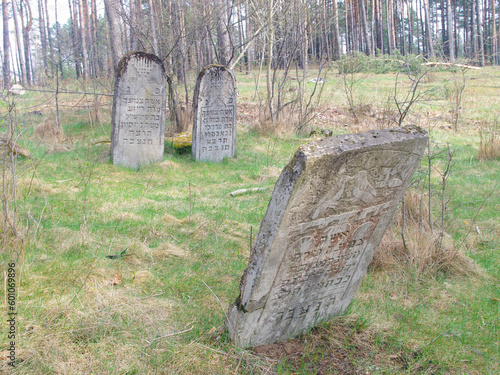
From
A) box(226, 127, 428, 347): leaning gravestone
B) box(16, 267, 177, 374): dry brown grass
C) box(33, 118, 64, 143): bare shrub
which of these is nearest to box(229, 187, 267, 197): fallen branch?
box(16, 267, 177, 374): dry brown grass

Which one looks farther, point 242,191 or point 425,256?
point 242,191

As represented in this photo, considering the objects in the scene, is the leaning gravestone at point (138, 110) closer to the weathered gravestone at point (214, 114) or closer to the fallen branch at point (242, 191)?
the weathered gravestone at point (214, 114)

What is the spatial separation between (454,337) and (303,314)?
1.13m

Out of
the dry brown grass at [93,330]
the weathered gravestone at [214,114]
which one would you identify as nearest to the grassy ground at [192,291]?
the dry brown grass at [93,330]

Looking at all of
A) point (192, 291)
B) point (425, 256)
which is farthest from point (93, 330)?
point (425, 256)

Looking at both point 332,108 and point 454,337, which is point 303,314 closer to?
point 454,337

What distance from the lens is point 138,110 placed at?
749 centimetres

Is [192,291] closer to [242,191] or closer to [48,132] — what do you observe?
[242,191]

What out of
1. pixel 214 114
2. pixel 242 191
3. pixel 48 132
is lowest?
pixel 242 191

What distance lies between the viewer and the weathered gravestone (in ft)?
26.5

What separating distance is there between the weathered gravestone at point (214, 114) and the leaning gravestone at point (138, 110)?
2.50 ft

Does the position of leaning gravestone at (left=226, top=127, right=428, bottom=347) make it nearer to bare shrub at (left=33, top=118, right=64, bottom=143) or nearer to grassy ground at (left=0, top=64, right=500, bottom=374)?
grassy ground at (left=0, top=64, right=500, bottom=374)

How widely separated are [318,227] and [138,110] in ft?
19.1

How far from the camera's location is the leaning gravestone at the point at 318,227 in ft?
7.26
